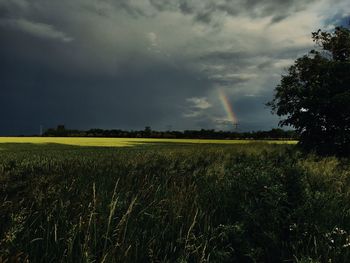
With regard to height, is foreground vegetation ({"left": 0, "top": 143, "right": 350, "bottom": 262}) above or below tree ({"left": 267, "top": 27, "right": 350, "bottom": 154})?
below

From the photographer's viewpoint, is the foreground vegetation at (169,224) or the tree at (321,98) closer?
the foreground vegetation at (169,224)

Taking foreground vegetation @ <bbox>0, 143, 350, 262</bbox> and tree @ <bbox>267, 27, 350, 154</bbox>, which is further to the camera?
tree @ <bbox>267, 27, 350, 154</bbox>

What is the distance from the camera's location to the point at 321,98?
84.1ft

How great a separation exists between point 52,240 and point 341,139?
90.4ft

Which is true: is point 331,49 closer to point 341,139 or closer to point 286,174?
point 341,139

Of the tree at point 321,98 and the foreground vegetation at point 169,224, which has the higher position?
the tree at point 321,98

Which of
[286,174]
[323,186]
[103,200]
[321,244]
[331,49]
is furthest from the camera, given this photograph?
[331,49]

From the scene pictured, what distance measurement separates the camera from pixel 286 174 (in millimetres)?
7633

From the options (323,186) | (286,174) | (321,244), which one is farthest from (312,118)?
(321,244)

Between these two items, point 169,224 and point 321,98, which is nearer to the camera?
point 169,224

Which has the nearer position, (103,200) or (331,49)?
(103,200)

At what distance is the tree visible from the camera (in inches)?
1031

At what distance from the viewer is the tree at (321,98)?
2619 centimetres

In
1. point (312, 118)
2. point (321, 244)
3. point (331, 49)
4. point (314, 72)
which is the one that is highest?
point (331, 49)
